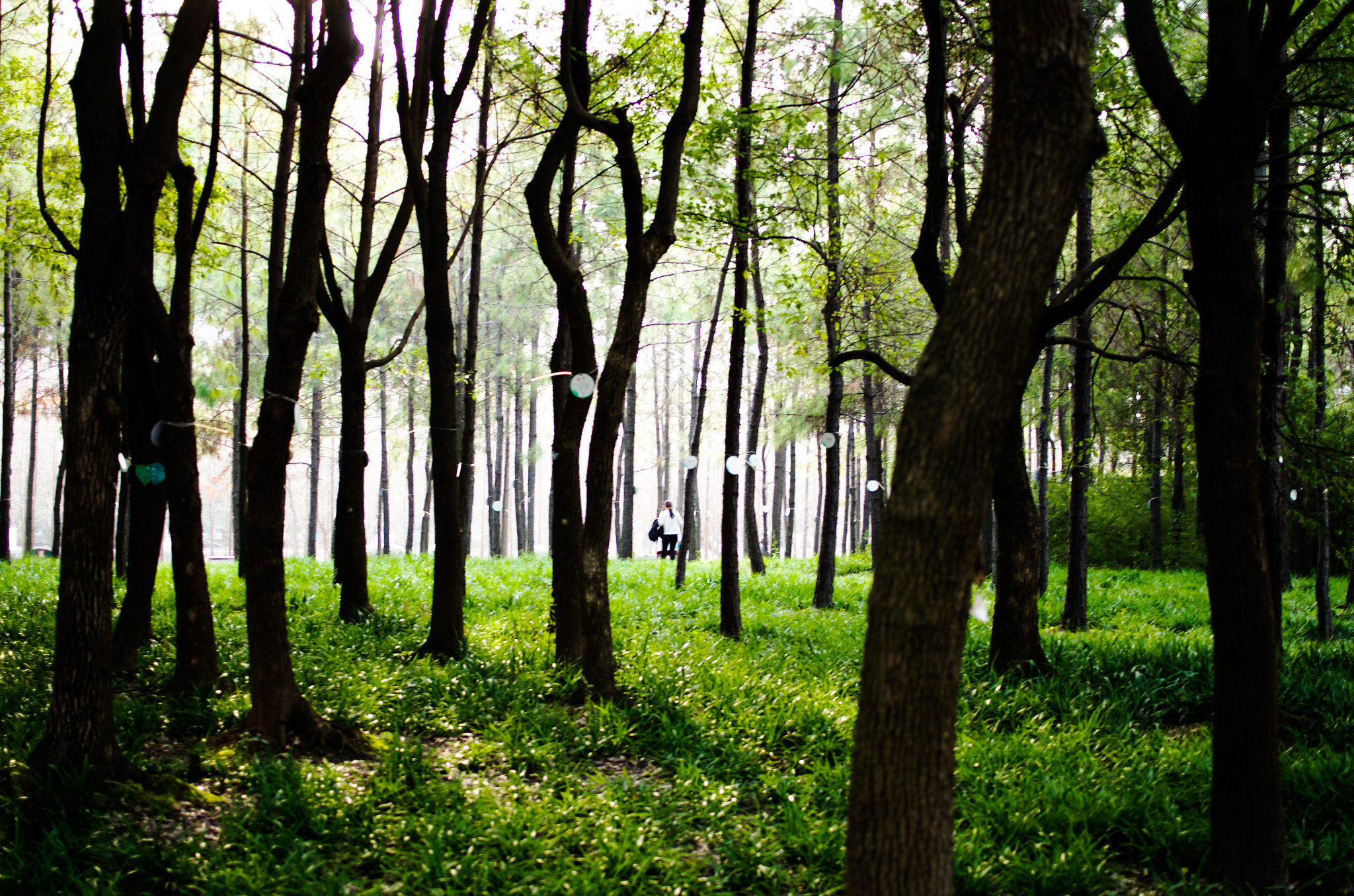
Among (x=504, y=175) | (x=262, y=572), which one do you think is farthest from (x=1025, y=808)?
(x=504, y=175)

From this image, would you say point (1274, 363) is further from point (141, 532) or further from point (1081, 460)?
point (141, 532)

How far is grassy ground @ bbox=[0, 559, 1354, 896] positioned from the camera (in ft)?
11.7

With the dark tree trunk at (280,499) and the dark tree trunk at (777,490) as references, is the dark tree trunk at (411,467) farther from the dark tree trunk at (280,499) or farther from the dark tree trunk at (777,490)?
the dark tree trunk at (280,499)

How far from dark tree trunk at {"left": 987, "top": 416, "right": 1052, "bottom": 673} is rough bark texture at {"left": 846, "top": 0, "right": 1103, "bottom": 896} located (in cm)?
424

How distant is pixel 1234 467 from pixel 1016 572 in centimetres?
302

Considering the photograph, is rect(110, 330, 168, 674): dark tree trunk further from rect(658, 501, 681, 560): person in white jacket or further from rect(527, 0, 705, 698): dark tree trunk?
rect(658, 501, 681, 560): person in white jacket

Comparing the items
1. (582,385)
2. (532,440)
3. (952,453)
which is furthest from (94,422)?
(532,440)

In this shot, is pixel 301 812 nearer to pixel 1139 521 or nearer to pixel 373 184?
pixel 373 184

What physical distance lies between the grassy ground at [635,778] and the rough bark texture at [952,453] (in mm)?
1352

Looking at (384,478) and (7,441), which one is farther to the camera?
(384,478)

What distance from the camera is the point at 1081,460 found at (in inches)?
331

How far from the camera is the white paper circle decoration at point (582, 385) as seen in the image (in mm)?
6164

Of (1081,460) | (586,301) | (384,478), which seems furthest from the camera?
(384,478)

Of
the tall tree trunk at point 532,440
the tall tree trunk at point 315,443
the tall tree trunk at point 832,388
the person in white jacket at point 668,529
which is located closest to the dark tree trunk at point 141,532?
the tall tree trunk at point 832,388
